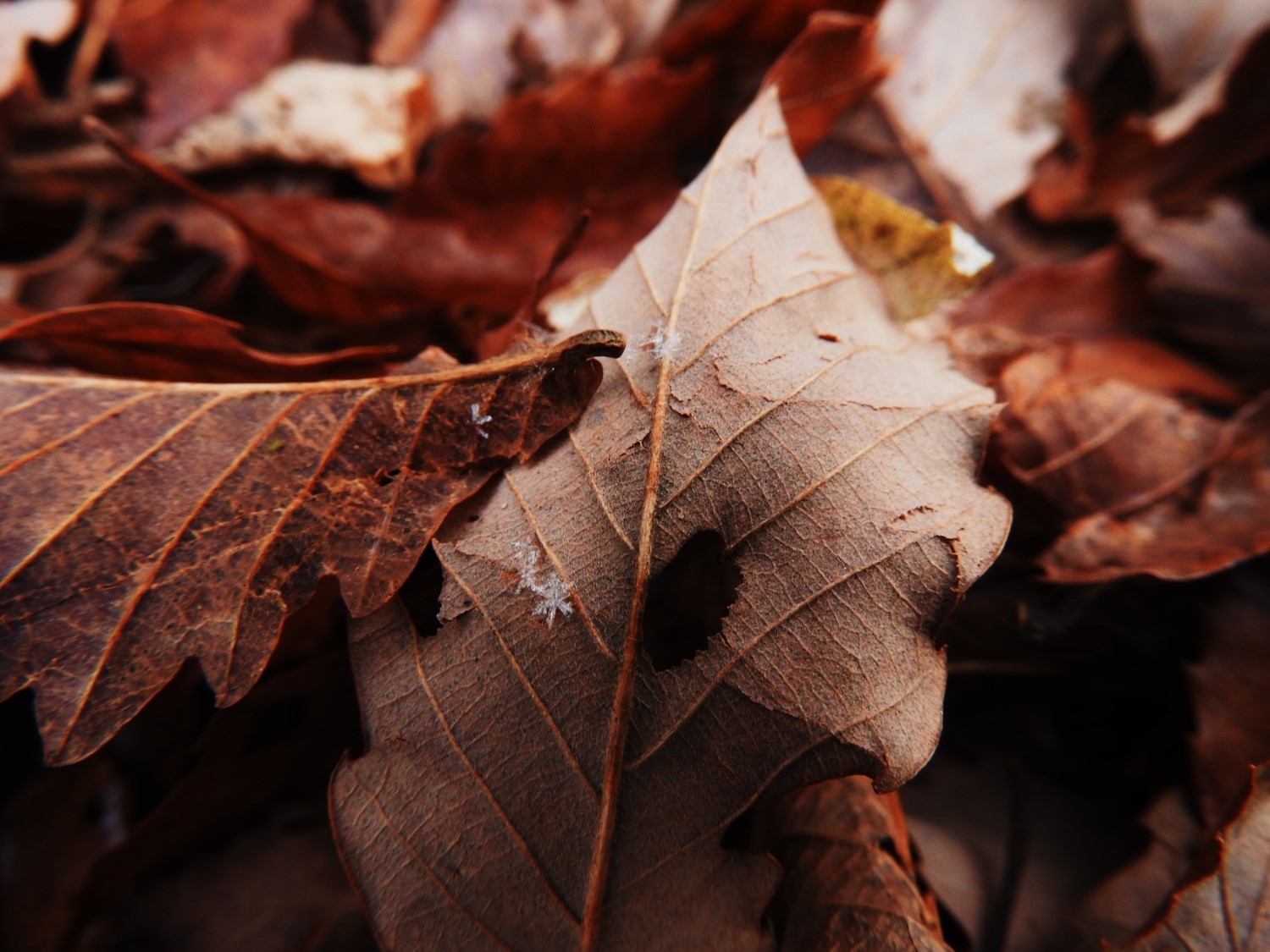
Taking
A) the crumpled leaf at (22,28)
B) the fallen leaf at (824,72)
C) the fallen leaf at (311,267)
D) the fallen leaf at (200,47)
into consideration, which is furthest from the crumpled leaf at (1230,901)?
the crumpled leaf at (22,28)

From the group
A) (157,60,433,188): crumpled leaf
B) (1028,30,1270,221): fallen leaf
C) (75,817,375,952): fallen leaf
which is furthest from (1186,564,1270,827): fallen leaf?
(157,60,433,188): crumpled leaf

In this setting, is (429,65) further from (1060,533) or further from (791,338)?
(1060,533)

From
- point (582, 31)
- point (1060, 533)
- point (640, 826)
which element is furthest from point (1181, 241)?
point (640, 826)

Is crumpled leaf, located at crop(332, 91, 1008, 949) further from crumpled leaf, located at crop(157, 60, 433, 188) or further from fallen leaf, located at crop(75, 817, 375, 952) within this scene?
crumpled leaf, located at crop(157, 60, 433, 188)

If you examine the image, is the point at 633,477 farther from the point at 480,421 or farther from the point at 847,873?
the point at 847,873

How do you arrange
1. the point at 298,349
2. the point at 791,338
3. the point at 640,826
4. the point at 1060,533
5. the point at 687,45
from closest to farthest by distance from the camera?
the point at 640,826 < the point at 791,338 < the point at 1060,533 < the point at 298,349 < the point at 687,45

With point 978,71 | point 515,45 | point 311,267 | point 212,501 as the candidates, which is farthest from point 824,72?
point 212,501
